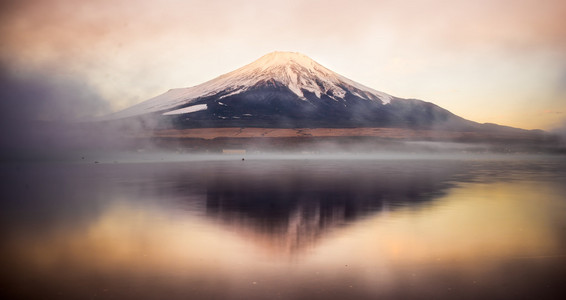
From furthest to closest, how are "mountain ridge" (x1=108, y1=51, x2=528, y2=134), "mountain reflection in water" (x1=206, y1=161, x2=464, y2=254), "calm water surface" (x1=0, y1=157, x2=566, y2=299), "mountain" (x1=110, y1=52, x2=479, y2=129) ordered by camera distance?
"mountain" (x1=110, y1=52, x2=479, y2=129)
"mountain ridge" (x1=108, y1=51, x2=528, y2=134)
"mountain reflection in water" (x1=206, y1=161, x2=464, y2=254)
"calm water surface" (x1=0, y1=157, x2=566, y2=299)

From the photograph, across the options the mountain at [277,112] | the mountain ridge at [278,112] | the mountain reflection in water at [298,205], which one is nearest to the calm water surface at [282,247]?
the mountain reflection in water at [298,205]

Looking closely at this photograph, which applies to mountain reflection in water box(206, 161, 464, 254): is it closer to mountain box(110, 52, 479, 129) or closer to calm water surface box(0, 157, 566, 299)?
calm water surface box(0, 157, 566, 299)

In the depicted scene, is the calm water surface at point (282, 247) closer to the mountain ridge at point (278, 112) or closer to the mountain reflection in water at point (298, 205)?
the mountain reflection in water at point (298, 205)

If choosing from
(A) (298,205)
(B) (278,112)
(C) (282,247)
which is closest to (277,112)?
(B) (278,112)

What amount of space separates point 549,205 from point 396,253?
463 inches

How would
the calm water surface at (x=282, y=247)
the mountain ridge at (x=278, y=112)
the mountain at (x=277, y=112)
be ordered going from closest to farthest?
the calm water surface at (x=282, y=247), the mountain ridge at (x=278, y=112), the mountain at (x=277, y=112)

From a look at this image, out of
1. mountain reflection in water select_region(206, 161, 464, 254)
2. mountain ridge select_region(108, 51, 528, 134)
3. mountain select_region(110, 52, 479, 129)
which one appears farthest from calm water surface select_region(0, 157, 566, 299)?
mountain select_region(110, 52, 479, 129)

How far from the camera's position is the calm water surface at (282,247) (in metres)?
8.93

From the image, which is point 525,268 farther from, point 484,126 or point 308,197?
point 484,126

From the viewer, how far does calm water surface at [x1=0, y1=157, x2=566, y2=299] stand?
8926 mm

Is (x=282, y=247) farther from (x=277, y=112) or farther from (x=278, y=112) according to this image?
(x=278, y=112)

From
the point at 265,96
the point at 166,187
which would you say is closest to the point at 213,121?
the point at 265,96

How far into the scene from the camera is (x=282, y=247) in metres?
12.1

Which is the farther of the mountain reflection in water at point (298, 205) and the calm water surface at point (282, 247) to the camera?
the mountain reflection in water at point (298, 205)
